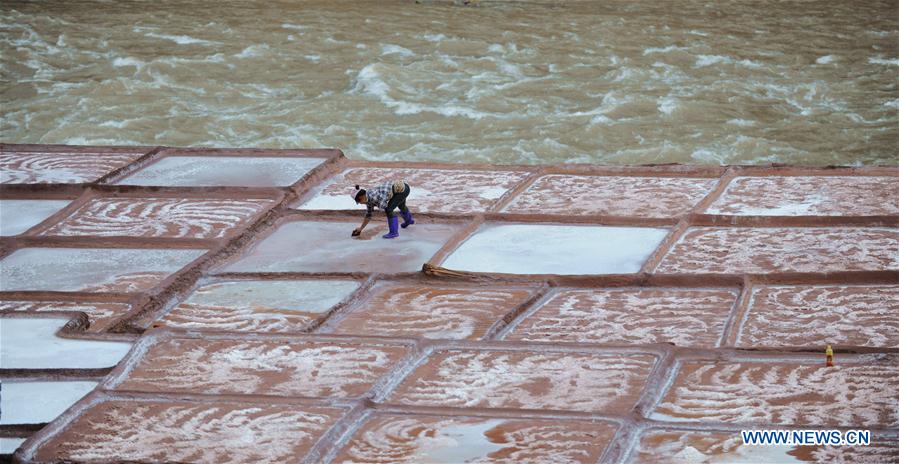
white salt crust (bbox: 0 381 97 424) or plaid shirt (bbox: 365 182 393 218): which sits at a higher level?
plaid shirt (bbox: 365 182 393 218)

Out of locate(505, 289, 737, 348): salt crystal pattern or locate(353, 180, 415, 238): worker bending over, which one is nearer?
locate(505, 289, 737, 348): salt crystal pattern

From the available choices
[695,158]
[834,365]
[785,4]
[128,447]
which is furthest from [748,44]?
[128,447]

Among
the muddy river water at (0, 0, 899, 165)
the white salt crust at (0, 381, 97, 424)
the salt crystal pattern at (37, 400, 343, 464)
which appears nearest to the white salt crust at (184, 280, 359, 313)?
the white salt crust at (0, 381, 97, 424)

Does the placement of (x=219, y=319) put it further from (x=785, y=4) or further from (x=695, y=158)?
(x=785, y=4)

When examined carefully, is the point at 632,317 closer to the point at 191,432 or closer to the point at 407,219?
the point at 407,219

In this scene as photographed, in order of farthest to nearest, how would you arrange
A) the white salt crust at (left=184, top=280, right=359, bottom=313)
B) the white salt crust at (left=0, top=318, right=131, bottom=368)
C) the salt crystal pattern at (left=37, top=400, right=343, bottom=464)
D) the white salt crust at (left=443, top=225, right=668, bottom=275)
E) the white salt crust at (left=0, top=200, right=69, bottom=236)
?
the white salt crust at (left=0, top=200, right=69, bottom=236), the white salt crust at (left=443, top=225, right=668, bottom=275), the white salt crust at (left=184, top=280, right=359, bottom=313), the white salt crust at (left=0, top=318, right=131, bottom=368), the salt crystal pattern at (left=37, top=400, right=343, bottom=464)

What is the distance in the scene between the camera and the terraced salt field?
153 inches

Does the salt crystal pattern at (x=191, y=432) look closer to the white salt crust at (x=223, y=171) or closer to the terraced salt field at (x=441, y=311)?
the terraced salt field at (x=441, y=311)

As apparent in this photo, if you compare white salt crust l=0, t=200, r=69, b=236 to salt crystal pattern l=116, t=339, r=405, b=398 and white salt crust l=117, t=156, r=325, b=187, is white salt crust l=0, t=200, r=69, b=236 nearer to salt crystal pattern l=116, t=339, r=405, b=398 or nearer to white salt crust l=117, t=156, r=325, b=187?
white salt crust l=117, t=156, r=325, b=187

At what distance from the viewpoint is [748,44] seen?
1356 cm

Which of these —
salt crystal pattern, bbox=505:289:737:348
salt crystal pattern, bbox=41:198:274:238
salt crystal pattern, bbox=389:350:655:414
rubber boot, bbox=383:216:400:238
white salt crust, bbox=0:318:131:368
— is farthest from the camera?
salt crystal pattern, bbox=41:198:274:238

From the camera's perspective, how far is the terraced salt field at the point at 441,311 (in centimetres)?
388

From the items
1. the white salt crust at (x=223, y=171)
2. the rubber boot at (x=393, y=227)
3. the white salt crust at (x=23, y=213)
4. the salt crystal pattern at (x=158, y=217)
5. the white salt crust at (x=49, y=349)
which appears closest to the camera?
the white salt crust at (x=49, y=349)

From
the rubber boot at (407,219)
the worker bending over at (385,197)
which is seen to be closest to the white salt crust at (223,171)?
the rubber boot at (407,219)
